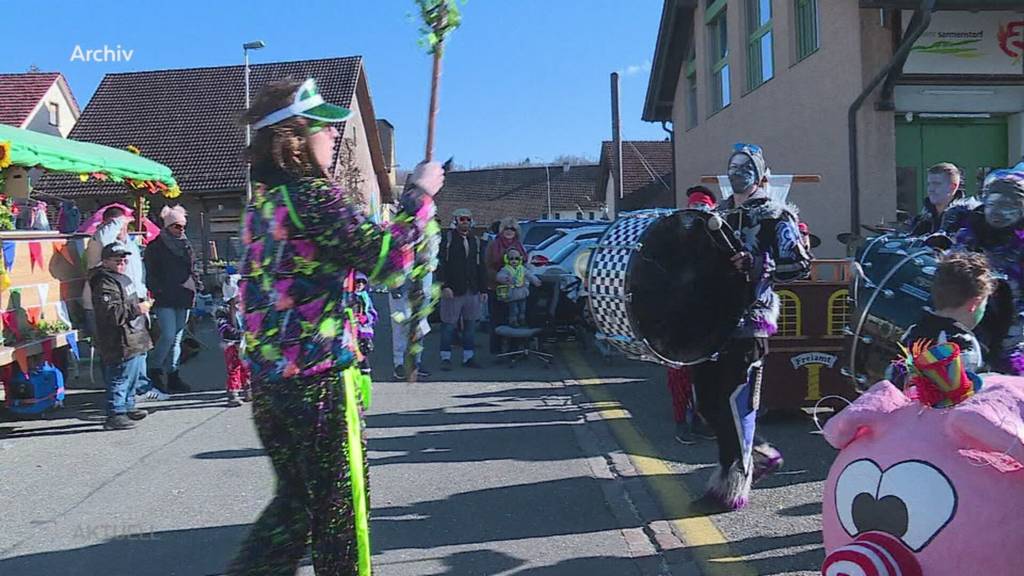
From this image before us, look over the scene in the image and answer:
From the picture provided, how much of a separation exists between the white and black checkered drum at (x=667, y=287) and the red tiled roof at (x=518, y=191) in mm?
58255

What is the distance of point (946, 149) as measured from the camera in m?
11.1

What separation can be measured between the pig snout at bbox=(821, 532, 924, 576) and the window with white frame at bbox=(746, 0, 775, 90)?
12215 mm

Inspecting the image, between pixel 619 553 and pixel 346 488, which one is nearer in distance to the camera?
pixel 346 488

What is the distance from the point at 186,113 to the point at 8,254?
25846 mm

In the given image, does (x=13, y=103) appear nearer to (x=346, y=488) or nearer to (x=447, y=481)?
(x=447, y=481)

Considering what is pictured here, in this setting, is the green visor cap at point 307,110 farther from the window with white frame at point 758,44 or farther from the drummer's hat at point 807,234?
the window with white frame at point 758,44

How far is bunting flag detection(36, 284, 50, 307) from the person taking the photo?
25.0 ft

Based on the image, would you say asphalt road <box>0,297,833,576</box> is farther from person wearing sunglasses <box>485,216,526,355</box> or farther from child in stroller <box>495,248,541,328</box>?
person wearing sunglasses <box>485,216,526,355</box>

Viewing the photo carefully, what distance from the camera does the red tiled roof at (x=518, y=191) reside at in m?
64.6

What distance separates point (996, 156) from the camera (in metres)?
11.1

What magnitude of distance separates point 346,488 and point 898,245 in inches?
129

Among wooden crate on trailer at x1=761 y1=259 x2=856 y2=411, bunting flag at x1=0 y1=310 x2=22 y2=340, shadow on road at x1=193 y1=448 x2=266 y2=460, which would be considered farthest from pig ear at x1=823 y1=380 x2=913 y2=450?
bunting flag at x1=0 y1=310 x2=22 y2=340

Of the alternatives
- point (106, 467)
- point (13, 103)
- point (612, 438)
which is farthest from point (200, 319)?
point (13, 103)

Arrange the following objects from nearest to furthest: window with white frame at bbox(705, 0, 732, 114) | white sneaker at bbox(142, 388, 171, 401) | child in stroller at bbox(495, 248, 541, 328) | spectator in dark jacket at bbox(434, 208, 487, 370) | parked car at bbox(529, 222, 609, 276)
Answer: white sneaker at bbox(142, 388, 171, 401)
spectator in dark jacket at bbox(434, 208, 487, 370)
child in stroller at bbox(495, 248, 541, 328)
parked car at bbox(529, 222, 609, 276)
window with white frame at bbox(705, 0, 732, 114)
